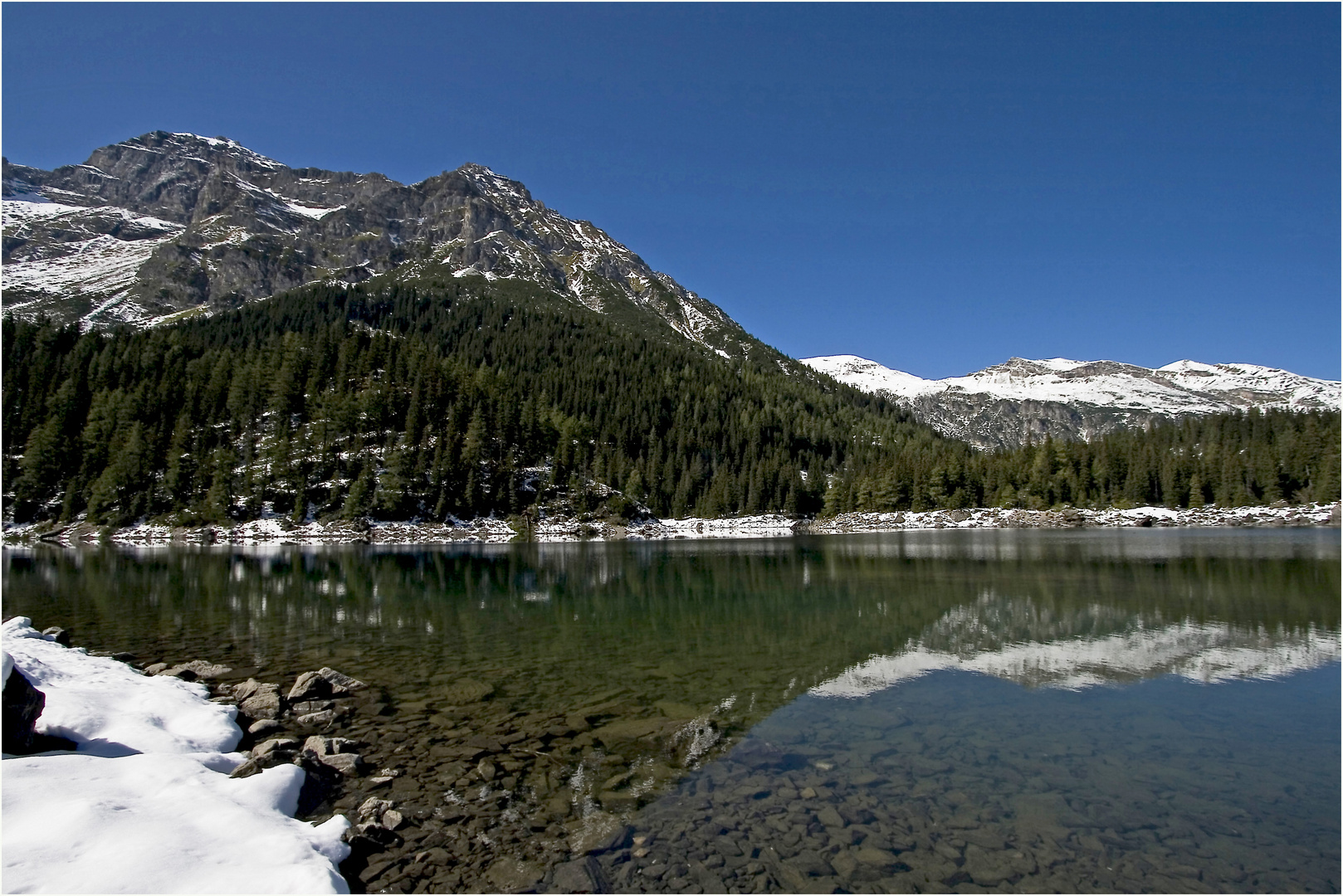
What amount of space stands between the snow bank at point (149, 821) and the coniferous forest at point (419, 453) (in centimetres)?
10347

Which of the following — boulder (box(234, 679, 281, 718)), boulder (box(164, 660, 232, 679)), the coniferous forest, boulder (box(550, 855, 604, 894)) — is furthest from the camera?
the coniferous forest

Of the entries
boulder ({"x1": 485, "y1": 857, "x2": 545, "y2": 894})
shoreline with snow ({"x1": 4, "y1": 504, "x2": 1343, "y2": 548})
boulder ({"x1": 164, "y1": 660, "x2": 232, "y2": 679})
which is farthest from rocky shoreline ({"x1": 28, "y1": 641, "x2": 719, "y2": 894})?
shoreline with snow ({"x1": 4, "y1": 504, "x2": 1343, "y2": 548})

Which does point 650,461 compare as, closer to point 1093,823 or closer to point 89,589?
point 89,589

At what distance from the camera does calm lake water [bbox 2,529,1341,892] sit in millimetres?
10109

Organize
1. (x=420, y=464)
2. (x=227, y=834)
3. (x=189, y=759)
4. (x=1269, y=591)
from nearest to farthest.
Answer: (x=227, y=834) → (x=189, y=759) → (x=1269, y=591) → (x=420, y=464)

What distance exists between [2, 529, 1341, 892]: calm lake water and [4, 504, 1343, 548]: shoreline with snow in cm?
6778

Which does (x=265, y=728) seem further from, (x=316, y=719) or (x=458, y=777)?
(x=458, y=777)

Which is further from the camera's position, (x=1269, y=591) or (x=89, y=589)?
(x=89, y=589)

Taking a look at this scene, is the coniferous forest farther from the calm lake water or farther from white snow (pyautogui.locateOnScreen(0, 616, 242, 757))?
white snow (pyautogui.locateOnScreen(0, 616, 242, 757))

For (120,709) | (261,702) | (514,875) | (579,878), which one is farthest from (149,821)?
(261,702)

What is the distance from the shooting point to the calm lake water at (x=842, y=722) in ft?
33.2

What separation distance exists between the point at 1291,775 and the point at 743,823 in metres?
11.4

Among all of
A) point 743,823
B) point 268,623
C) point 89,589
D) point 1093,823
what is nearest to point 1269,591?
point 1093,823

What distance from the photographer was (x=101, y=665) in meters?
20.1
